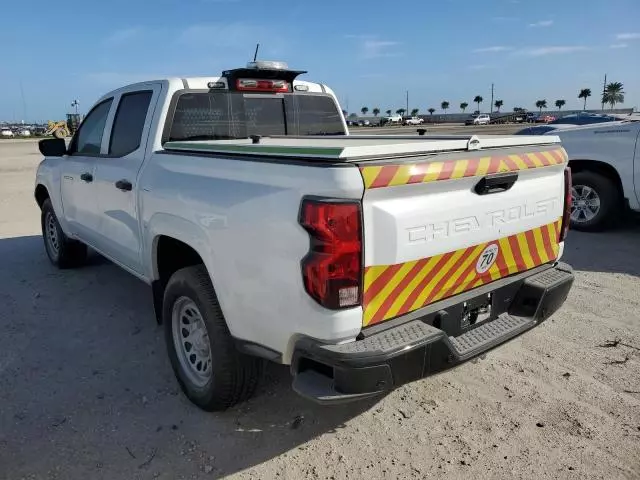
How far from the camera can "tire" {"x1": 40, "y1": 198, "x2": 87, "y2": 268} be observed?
571cm

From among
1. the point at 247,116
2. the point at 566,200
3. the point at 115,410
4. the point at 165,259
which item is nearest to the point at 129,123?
the point at 247,116

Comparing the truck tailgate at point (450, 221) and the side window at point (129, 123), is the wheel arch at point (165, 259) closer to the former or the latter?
the side window at point (129, 123)

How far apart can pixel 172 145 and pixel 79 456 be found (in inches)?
75.3

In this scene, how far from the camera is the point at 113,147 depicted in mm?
4141

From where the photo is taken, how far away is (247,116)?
4.18m

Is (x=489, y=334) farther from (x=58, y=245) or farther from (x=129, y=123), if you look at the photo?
(x=58, y=245)

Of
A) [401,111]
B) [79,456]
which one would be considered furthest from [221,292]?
[401,111]

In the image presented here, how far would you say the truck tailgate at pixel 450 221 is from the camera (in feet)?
7.22

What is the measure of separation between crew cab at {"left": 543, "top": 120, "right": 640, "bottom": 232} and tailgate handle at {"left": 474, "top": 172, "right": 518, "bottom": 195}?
4.76 metres

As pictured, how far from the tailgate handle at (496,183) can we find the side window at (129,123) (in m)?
2.43

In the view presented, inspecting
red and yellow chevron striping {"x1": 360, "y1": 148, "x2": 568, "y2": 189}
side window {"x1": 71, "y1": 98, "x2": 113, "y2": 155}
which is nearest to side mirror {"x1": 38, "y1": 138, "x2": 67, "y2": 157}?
side window {"x1": 71, "y1": 98, "x2": 113, "y2": 155}

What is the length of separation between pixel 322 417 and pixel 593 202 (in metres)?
5.69

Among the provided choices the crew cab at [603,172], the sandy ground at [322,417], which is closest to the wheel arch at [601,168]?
the crew cab at [603,172]

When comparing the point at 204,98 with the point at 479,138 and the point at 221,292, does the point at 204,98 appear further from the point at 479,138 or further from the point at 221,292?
the point at 479,138
